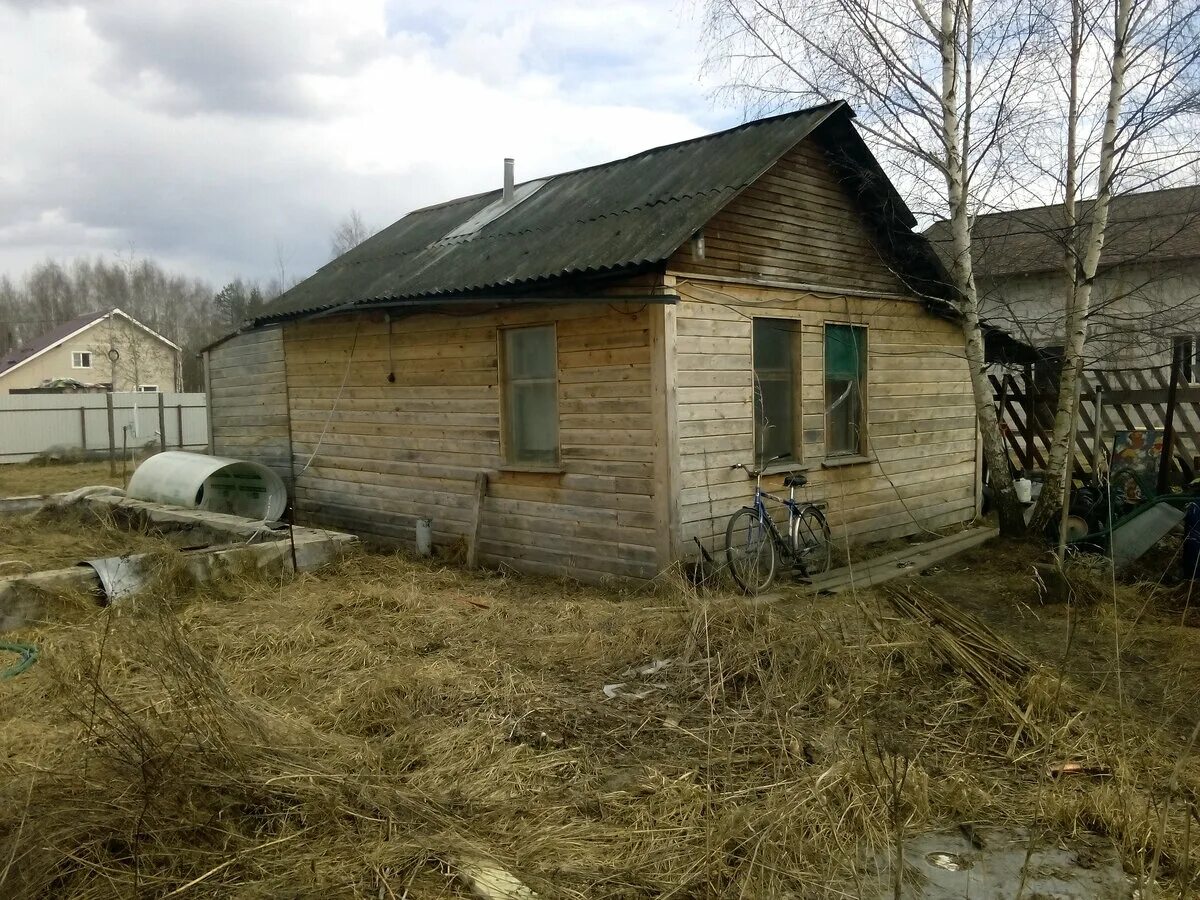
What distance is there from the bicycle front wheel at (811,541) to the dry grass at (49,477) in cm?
1431

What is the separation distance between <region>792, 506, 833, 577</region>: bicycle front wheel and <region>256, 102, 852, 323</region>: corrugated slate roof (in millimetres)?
2914

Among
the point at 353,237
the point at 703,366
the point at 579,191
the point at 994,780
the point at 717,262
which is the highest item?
the point at 353,237

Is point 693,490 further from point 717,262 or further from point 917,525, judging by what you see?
point 917,525

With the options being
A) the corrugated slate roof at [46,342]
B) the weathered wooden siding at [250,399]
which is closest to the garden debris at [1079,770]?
the weathered wooden siding at [250,399]

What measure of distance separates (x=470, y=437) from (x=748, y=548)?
128 inches

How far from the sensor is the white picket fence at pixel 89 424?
83.4ft

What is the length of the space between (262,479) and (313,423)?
125cm

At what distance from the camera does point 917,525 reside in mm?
10617

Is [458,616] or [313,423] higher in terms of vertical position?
[313,423]

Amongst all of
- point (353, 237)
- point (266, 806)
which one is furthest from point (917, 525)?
point (353, 237)

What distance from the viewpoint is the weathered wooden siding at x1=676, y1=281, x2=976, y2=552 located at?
7.72 m

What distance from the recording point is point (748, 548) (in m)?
7.72

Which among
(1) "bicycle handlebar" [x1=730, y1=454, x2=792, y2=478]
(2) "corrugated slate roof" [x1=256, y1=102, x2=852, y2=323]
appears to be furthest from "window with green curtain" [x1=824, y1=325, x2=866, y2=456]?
(2) "corrugated slate roof" [x1=256, y1=102, x2=852, y2=323]

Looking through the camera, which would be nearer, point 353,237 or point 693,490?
point 693,490
